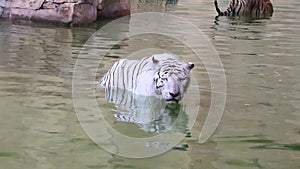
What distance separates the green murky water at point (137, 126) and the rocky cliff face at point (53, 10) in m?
1.34

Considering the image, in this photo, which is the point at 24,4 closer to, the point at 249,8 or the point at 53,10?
the point at 53,10

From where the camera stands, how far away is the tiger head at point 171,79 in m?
3.86

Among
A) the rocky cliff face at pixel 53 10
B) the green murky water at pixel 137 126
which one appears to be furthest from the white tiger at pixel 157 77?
the rocky cliff face at pixel 53 10

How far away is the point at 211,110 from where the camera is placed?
3918 mm

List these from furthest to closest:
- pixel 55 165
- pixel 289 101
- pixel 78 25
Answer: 1. pixel 78 25
2. pixel 289 101
3. pixel 55 165

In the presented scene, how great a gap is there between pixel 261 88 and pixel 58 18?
504cm

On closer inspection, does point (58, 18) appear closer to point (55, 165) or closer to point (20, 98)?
point (20, 98)

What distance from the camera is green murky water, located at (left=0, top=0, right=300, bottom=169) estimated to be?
2.83m

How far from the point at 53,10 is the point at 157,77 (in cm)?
542

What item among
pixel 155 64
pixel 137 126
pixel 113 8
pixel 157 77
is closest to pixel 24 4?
pixel 113 8

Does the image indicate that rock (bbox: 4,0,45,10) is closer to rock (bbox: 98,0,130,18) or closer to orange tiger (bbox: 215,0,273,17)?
rock (bbox: 98,0,130,18)

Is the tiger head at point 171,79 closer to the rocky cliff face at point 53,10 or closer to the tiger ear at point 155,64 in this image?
the tiger ear at point 155,64

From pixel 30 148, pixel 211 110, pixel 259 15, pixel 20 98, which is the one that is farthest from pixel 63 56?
pixel 259 15

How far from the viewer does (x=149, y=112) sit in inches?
150
